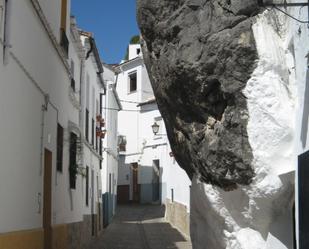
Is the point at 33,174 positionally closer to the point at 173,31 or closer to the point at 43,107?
the point at 43,107

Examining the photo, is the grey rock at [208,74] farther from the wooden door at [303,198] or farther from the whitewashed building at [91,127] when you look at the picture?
the whitewashed building at [91,127]

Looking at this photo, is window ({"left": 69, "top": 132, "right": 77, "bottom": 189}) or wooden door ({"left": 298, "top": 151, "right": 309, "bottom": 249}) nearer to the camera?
wooden door ({"left": 298, "top": 151, "right": 309, "bottom": 249})

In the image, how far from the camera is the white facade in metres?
39.8

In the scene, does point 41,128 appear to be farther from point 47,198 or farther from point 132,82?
point 132,82

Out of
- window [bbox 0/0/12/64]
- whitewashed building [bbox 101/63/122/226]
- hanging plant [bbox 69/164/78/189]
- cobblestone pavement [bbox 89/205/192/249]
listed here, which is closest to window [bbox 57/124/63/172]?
hanging plant [bbox 69/164/78/189]

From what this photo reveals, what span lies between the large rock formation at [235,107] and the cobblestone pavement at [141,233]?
10.2 m

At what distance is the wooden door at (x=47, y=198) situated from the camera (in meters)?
11.4

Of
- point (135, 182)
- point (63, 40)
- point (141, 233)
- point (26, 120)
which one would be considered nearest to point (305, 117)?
point (26, 120)

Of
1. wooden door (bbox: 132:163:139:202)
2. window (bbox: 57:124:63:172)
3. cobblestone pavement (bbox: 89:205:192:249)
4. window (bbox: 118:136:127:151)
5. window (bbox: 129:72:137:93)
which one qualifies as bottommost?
cobblestone pavement (bbox: 89:205:192:249)

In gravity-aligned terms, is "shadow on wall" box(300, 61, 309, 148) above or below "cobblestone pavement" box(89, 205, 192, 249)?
above

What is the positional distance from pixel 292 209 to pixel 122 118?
37.8 meters

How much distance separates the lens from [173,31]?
25.4 ft

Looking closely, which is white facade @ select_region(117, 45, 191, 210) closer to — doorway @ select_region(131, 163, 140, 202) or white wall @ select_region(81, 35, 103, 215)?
doorway @ select_region(131, 163, 140, 202)

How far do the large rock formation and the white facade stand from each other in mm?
28844
